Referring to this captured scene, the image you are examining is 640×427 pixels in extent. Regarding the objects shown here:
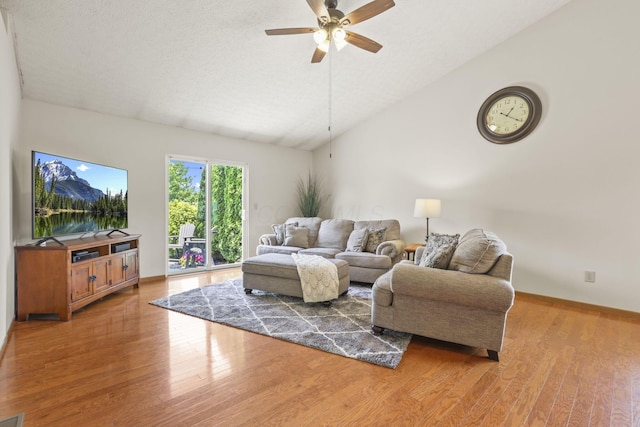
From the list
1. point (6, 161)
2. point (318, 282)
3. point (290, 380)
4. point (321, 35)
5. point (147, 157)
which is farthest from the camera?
point (147, 157)

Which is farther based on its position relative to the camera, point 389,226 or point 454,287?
point 389,226

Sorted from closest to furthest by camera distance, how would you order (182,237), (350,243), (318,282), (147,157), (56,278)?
(56,278), (318,282), (147,157), (350,243), (182,237)

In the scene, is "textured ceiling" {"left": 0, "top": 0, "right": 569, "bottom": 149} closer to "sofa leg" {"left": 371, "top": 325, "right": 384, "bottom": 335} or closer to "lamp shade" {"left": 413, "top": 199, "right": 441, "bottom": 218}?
"lamp shade" {"left": 413, "top": 199, "right": 441, "bottom": 218}

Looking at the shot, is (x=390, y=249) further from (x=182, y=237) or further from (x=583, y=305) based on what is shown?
(x=182, y=237)

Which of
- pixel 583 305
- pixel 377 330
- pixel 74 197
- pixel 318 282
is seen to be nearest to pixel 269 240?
pixel 318 282

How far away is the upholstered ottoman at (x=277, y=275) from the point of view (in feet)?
11.6

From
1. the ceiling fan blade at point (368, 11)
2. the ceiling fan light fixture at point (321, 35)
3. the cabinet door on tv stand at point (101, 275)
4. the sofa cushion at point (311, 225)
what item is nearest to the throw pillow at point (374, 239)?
the sofa cushion at point (311, 225)

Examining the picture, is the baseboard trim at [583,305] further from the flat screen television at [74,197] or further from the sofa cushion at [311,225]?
the flat screen television at [74,197]

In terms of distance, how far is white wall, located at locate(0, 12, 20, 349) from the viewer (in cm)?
235

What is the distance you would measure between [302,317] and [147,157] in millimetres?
3345

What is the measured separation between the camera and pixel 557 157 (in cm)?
376

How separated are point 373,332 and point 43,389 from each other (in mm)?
2330

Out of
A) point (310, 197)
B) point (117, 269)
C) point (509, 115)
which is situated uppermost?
point (509, 115)

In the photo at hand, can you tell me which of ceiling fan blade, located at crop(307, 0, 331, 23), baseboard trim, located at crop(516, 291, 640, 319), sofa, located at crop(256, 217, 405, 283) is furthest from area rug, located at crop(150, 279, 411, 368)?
ceiling fan blade, located at crop(307, 0, 331, 23)
